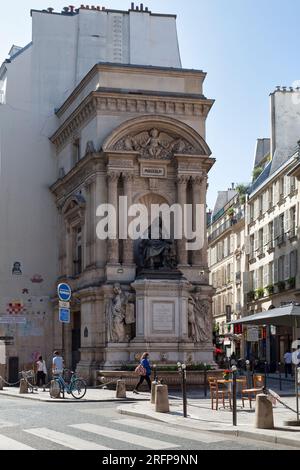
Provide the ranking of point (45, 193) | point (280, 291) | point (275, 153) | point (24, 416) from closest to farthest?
point (24, 416) → point (45, 193) → point (280, 291) → point (275, 153)

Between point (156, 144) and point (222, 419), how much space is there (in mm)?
18583

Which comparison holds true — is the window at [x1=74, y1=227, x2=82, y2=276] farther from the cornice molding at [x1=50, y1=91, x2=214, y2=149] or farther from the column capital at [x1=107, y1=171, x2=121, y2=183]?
the cornice molding at [x1=50, y1=91, x2=214, y2=149]

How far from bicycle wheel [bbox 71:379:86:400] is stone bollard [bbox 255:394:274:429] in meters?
11.4

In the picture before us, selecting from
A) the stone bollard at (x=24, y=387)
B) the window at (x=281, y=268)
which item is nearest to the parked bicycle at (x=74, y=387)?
the stone bollard at (x=24, y=387)

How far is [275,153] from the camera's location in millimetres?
53719

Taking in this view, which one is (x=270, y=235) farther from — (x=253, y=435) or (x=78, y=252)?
(x=253, y=435)

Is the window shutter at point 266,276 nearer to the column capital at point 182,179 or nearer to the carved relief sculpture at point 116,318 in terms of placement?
the column capital at point 182,179

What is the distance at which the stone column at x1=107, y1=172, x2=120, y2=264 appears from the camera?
33.5 m

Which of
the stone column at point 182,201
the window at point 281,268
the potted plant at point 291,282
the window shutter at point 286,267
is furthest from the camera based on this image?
the window at point 281,268

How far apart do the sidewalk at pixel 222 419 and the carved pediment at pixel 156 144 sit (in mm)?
13894

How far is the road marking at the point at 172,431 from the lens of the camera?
1455 cm
